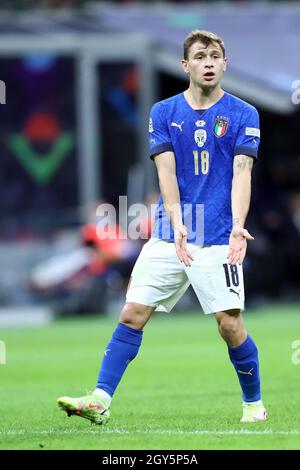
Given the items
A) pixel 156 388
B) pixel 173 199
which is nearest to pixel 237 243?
pixel 173 199

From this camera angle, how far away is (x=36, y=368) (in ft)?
45.2

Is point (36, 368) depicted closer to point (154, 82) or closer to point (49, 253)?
point (49, 253)

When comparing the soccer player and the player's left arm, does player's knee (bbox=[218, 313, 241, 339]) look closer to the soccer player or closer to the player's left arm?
the soccer player

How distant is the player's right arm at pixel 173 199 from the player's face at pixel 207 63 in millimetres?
523

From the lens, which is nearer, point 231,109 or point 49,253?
point 231,109

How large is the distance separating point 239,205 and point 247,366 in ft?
3.50

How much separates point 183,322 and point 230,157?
1172cm

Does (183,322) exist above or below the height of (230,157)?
below

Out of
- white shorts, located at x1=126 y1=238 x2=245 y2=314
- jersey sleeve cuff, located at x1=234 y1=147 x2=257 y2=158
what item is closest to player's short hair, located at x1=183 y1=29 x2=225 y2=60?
jersey sleeve cuff, located at x1=234 y1=147 x2=257 y2=158

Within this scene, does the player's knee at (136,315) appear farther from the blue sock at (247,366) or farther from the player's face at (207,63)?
the player's face at (207,63)

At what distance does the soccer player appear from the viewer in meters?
8.48

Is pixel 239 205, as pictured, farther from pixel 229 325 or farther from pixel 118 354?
pixel 118 354

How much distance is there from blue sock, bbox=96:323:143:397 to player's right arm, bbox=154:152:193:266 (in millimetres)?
619
